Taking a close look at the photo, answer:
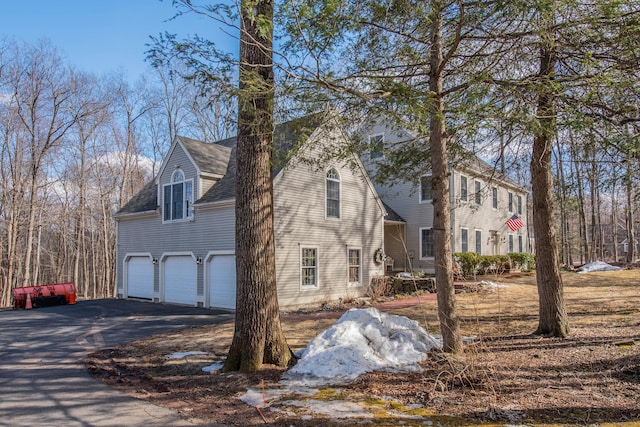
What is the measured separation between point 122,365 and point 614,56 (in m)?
9.36

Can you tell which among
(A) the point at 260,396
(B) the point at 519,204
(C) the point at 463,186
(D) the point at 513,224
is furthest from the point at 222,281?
(B) the point at 519,204

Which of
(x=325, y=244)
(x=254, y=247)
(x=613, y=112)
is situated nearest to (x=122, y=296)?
(x=325, y=244)

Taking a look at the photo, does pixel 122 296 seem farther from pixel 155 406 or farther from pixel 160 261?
pixel 155 406

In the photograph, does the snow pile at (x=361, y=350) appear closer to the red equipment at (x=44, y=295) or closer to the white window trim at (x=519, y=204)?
the red equipment at (x=44, y=295)

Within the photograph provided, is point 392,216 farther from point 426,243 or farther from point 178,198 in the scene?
point 178,198

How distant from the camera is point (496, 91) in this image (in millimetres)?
6512

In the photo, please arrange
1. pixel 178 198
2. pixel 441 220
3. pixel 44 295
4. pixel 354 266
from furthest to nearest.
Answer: pixel 354 266
pixel 44 295
pixel 178 198
pixel 441 220

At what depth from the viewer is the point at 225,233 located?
596 inches

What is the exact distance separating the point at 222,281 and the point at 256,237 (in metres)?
9.17

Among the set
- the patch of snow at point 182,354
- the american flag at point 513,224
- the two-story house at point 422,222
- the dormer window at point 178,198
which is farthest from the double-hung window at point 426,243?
the patch of snow at point 182,354

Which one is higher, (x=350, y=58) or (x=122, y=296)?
(x=350, y=58)

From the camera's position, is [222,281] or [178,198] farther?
[178,198]

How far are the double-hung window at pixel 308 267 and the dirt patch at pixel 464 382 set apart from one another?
633cm

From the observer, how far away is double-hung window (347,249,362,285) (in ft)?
59.2
